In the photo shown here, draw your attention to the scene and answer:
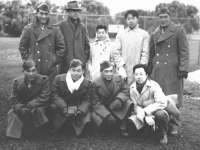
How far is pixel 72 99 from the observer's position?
4.59 meters

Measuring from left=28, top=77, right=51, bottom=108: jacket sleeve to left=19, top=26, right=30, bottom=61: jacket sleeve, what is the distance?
645 mm

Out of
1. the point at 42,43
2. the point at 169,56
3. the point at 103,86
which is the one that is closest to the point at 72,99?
the point at 103,86

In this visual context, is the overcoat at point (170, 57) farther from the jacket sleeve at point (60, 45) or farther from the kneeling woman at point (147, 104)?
the jacket sleeve at point (60, 45)

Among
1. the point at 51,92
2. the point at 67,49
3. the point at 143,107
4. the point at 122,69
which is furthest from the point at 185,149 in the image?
the point at 67,49

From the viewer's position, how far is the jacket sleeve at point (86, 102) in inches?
173

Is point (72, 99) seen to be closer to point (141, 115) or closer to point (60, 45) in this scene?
point (60, 45)

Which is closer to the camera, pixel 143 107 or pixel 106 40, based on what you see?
pixel 143 107

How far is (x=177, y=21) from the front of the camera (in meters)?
15.9

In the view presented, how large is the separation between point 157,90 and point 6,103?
3.36 metres

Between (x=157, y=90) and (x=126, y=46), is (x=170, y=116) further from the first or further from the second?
(x=126, y=46)

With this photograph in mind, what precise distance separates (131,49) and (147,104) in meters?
1.03

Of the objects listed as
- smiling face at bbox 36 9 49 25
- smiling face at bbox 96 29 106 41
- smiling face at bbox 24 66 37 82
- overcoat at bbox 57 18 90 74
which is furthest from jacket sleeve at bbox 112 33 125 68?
smiling face at bbox 24 66 37 82

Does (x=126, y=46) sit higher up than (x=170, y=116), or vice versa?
(x=126, y=46)

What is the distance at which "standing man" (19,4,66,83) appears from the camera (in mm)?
4750
